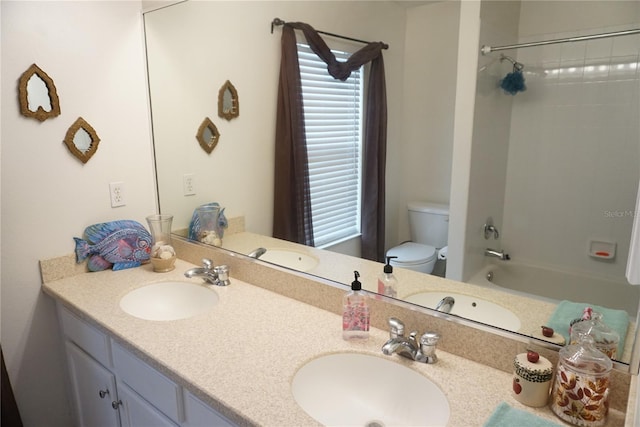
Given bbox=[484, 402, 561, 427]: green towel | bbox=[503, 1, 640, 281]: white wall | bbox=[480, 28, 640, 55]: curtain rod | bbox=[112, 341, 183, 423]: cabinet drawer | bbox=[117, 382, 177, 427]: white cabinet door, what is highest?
bbox=[480, 28, 640, 55]: curtain rod

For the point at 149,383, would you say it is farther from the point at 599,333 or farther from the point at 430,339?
the point at 599,333

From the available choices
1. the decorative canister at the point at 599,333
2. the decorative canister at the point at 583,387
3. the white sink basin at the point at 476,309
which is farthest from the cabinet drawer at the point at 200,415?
the decorative canister at the point at 599,333

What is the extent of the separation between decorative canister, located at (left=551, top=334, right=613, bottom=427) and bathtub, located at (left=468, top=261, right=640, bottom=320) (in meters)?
0.17

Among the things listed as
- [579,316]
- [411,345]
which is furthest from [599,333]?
[411,345]

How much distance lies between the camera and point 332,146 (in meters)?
1.56

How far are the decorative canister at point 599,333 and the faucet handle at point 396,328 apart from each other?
1.37 ft

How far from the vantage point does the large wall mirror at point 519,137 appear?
39.0 inches

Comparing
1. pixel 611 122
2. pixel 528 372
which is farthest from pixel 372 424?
pixel 611 122

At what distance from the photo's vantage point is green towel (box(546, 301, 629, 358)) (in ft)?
3.19

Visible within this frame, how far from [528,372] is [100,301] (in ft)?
4.74

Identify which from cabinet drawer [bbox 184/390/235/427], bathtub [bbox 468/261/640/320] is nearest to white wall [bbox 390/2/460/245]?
bathtub [bbox 468/261/640/320]

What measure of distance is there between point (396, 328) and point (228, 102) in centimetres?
126

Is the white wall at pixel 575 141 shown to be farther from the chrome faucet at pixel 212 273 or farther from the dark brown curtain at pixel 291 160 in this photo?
the chrome faucet at pixel 212 273

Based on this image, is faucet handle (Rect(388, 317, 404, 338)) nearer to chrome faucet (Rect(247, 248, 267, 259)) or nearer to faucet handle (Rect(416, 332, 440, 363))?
faucet handle (Rect(416, 332, 440, 363))
